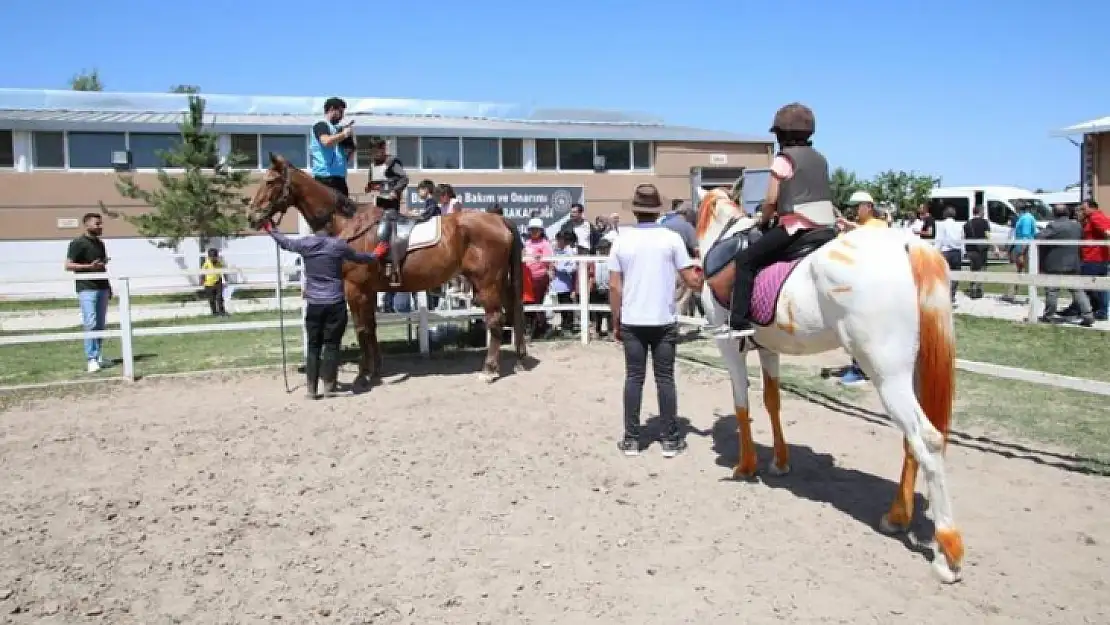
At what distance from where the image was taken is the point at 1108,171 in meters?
24.4

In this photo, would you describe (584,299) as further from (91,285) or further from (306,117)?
(306,117)

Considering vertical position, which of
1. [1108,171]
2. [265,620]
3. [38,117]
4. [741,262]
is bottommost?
[265,620]

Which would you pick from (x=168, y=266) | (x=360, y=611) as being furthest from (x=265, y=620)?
(x=168, y=266)

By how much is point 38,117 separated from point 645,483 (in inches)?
1078

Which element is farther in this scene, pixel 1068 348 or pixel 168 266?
pixel 168 266

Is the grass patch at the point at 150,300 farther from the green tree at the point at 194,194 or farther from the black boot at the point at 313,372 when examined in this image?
the black boot at the point at 313,372

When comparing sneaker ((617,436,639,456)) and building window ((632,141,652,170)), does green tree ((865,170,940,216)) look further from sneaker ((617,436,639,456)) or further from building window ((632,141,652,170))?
sneaker ((617,436,639,456))

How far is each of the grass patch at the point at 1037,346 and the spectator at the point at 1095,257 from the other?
1.22 meters

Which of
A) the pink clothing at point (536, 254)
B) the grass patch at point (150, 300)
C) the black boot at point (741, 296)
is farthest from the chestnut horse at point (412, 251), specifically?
the grass patch at point (150, 300)

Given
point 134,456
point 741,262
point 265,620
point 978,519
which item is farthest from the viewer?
point 134,456

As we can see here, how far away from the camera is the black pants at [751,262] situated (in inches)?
209

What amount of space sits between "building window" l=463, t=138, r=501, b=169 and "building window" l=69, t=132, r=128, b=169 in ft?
36.0

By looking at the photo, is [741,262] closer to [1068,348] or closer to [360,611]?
[360,611]

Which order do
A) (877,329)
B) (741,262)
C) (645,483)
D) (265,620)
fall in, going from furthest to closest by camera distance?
1. (645,483)
2. (741,262)
3. (877,329)
4. (265,620)
